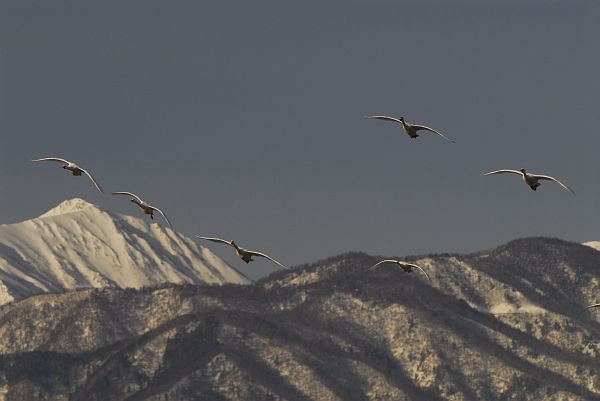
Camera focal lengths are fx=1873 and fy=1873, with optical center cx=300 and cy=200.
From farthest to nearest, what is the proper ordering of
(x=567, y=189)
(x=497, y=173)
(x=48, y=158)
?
1. (x=48, y=158)
2. (x=497, y=173)
3. (x=567, y=189)

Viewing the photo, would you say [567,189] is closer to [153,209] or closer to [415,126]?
[415,126]

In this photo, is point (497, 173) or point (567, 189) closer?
point (567, 189)

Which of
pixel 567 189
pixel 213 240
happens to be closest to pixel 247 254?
pixel 213 240

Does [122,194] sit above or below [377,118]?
below

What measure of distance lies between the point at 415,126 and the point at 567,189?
113 feet

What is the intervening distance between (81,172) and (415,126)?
33.5m

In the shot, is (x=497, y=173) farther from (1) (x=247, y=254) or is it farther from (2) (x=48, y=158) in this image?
(2) (x=48, y=158)

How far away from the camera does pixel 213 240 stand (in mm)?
177875

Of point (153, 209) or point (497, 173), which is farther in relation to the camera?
point (153, 209)

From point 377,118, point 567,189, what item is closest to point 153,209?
point 377,118

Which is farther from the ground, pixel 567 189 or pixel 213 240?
pixel 567 189

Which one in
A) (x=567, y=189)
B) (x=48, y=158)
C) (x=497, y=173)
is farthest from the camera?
(x=48, y=158)

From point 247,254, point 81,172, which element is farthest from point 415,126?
point 81,172

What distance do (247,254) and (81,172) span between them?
18.5 meters
